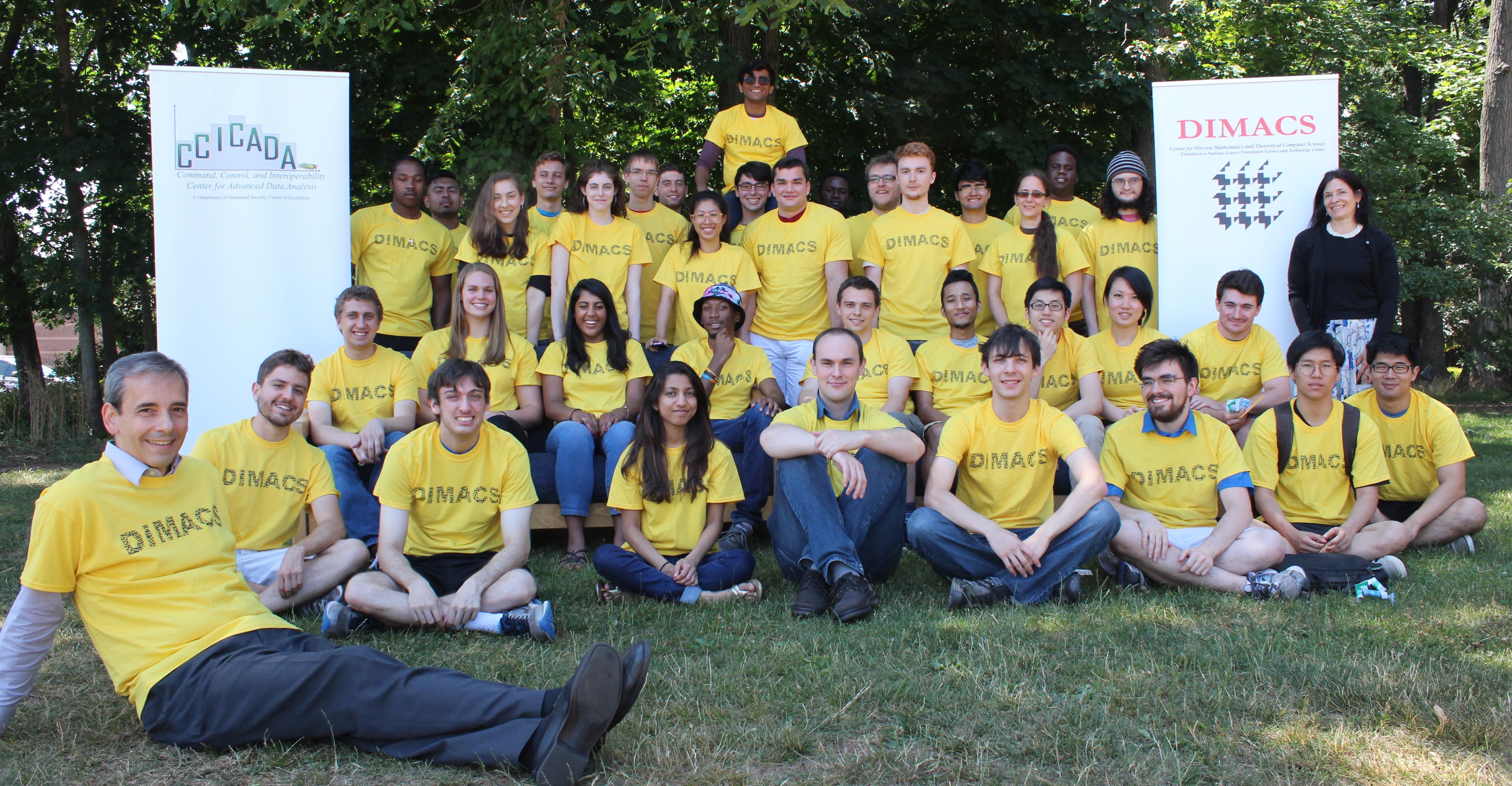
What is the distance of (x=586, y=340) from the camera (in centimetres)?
601

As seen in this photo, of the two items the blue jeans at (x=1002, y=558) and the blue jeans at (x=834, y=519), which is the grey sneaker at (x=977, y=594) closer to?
the blue jeans at (x=1002, y=558)

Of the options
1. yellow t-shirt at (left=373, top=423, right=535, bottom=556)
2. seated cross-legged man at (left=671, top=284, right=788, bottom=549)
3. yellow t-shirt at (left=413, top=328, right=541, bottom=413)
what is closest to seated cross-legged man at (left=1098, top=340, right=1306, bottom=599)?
seated cross-legged man at (left=671, top=284, right=788, bottom=549)

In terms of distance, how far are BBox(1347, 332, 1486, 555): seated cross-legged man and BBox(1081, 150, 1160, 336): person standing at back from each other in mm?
1624

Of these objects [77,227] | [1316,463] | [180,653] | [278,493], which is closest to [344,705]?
[180,653]

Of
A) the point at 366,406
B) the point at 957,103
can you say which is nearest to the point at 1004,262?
the point at 366,406

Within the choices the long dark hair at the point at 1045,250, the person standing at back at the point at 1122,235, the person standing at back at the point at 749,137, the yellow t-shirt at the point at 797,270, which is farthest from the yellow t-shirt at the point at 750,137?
the person standing at back at the point at 1122,235

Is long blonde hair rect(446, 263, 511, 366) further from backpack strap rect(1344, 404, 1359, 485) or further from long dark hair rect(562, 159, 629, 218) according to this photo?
backpack strap rect(1344, 404, 1359, 485)

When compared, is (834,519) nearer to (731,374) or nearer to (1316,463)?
(731,374)

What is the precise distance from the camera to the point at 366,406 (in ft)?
18.0

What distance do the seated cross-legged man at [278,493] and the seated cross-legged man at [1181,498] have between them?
125 inches

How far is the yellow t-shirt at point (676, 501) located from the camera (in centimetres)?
468

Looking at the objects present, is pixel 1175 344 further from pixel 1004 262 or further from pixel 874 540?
pixel 1004 262

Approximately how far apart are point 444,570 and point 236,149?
3.22 meters

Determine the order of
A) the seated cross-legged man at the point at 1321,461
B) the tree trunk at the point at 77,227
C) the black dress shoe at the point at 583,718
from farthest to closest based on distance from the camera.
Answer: the tree trunk at the point at 77,227 → the seated cross-legged man at the point at 1321,461 → the black dress shoe at the point at 583,718
